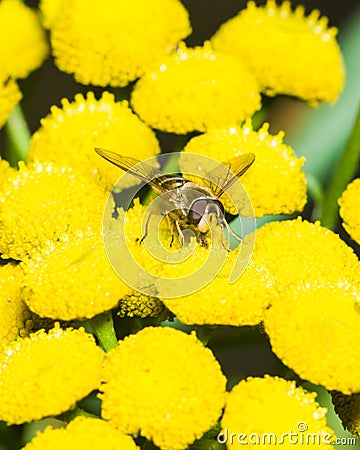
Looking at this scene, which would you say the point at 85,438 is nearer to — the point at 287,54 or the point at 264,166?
the point at 264,166

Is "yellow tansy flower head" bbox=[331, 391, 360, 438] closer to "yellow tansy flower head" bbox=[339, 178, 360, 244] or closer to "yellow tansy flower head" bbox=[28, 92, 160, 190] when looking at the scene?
"yellow tansy flower head" bbox=[339, 178, 360, 244]

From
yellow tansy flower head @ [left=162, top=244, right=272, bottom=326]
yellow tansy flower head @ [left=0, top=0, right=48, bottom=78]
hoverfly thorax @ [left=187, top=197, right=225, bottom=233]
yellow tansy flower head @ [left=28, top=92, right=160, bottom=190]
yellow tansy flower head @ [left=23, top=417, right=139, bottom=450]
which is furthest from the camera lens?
yellow tansy flower head @ [left=0, top=0, right=48, bottom=78]

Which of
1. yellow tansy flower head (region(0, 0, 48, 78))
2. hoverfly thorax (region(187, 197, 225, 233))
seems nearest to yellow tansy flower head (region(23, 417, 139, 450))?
hoverfly thorax (region(187, 197, 225, 233))

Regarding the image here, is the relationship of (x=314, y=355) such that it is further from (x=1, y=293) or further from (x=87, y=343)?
(x=1, y=293)

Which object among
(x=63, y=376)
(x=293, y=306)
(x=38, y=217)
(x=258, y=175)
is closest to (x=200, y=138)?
(x=258, y=175)

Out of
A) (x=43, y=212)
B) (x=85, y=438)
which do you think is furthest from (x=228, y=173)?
(x=85, y=438)

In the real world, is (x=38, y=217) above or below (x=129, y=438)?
above
